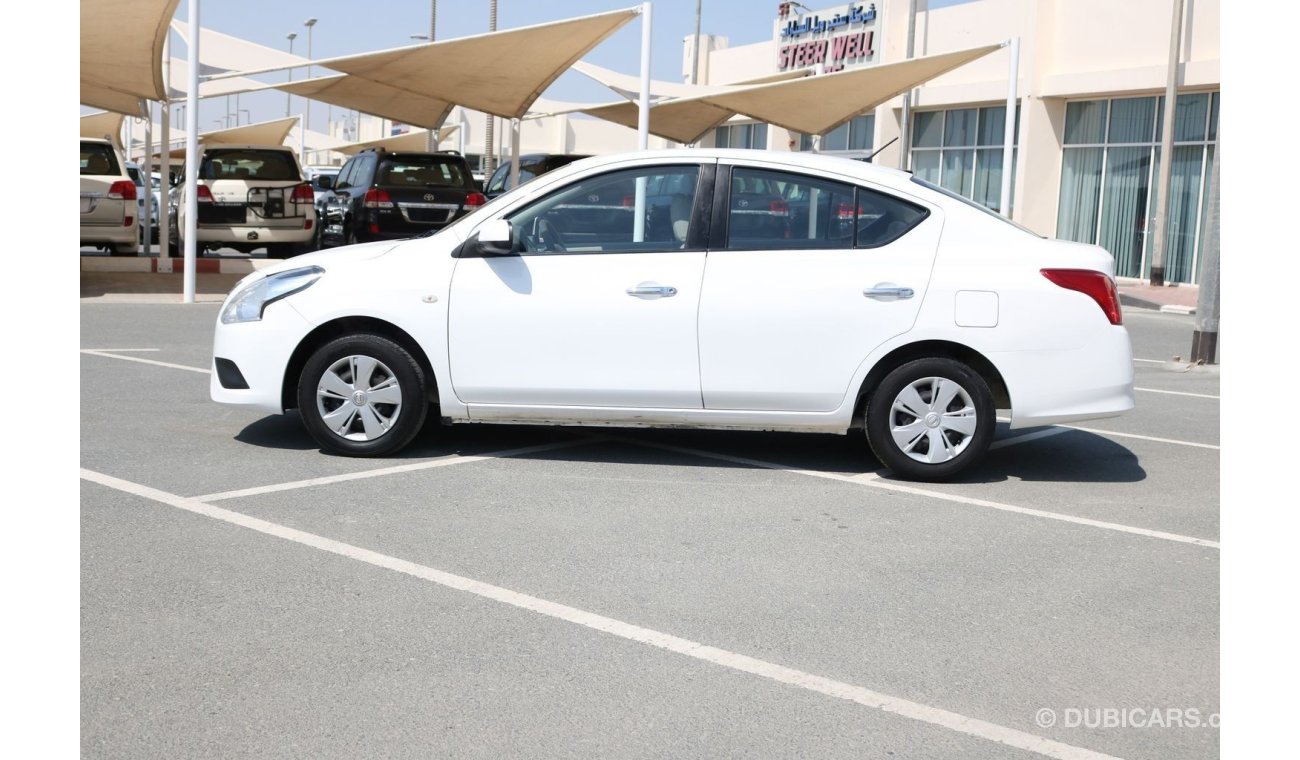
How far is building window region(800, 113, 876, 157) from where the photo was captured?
33.2 meters

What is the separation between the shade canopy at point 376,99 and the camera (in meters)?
22.3

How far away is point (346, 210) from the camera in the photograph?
2112 centimetres

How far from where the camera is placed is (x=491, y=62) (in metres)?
19.3

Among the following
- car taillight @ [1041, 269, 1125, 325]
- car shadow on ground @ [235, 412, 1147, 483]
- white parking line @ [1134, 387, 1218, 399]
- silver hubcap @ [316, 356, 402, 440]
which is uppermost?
car taillight @ [1041, 269, 1125, 325]

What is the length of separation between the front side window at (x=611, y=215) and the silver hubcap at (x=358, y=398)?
103 cm

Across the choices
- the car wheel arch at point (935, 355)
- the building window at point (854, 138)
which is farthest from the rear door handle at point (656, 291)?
the building window at point (854, 138)

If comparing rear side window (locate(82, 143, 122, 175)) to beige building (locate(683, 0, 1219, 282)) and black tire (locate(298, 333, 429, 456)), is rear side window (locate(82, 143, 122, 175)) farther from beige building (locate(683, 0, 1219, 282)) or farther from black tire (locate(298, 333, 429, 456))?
black tire (locate(298, 333, 429, 456))

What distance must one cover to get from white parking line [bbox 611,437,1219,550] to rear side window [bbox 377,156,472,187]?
43.5 ft

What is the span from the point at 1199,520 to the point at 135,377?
7.12 meters

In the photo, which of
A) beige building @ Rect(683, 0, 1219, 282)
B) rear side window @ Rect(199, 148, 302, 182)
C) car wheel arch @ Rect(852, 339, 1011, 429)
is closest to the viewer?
car wheel arch @ Rect(852, 339, 1011, 429)

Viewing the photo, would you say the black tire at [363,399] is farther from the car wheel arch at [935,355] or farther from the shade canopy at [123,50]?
the shade canopy at [123,50]

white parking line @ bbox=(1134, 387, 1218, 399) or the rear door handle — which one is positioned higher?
the rear door handle

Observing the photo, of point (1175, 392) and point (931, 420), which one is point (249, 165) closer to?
point (1175, 392)

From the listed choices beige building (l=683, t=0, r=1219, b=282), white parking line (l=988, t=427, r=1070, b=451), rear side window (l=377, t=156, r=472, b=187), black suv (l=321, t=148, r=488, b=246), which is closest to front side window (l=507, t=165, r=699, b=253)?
white parking line (l=988, t=427, r=1070, b=451)
